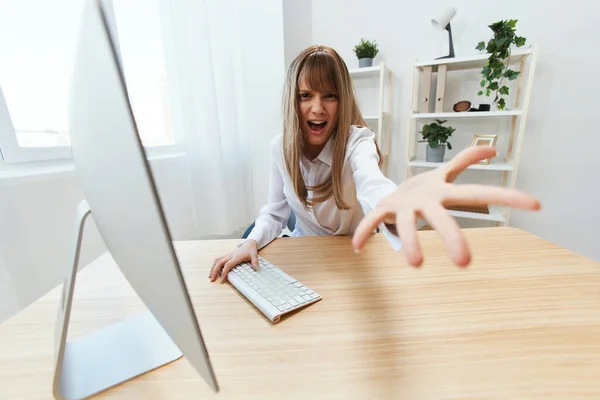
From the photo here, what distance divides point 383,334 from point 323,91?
2.29ft

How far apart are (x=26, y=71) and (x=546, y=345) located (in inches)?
55.0

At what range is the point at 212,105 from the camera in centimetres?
142

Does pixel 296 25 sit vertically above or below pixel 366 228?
above

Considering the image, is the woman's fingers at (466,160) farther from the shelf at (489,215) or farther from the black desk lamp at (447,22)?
the black desk lamp at (447,22)

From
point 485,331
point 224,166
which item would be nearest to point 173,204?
point 224,166

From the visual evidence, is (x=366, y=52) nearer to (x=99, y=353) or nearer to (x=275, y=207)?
(x=275, y=207)

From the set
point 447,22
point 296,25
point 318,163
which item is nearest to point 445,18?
point 447,22

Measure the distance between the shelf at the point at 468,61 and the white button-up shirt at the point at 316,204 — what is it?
867 mm

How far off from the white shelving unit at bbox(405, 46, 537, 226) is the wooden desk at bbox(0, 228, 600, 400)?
0.99 meters

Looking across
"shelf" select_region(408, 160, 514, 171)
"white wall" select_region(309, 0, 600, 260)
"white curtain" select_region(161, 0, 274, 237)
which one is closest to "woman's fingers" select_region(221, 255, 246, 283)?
"white curtain" select_region(161, 0, 274, 237)

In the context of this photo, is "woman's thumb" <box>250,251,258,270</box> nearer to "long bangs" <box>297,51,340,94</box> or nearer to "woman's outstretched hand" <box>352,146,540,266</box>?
"woman's outstretched hand" <box>352,146,540,266</box>

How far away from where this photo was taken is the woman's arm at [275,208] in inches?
32.1

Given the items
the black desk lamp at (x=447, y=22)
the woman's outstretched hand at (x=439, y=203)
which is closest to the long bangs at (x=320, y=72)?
the woman's outstretched hand at (x=439, y=203)

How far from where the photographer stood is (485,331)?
411mm
